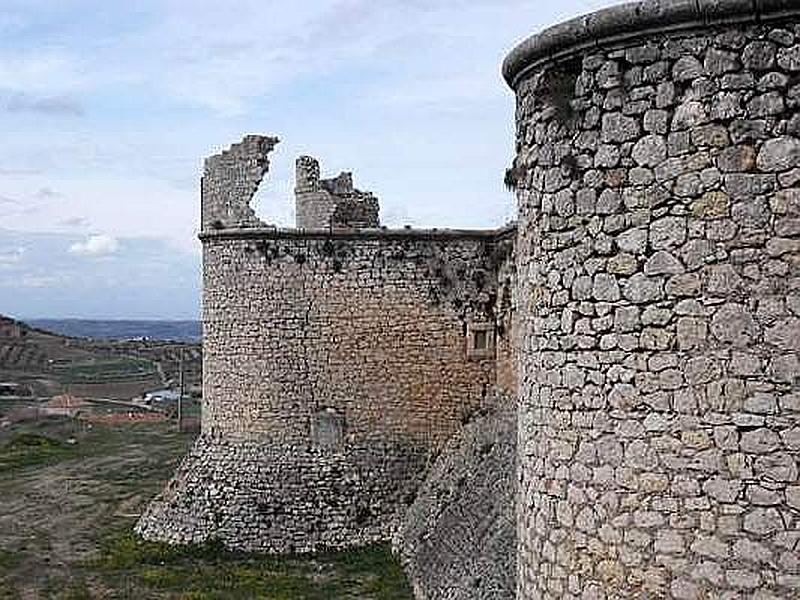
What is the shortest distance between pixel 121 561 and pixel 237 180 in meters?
7.03

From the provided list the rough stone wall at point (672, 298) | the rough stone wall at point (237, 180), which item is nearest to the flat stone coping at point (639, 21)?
the rough stone wall at point (672, 298)

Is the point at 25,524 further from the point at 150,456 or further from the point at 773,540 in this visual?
the point at 773,540

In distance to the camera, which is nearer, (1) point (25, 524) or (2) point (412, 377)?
(2) point (412, 377)

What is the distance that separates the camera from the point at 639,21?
541 centimetres

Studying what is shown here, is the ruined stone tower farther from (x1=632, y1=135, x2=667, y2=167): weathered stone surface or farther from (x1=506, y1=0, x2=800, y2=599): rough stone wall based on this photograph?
(x1=632, y1=135, x2=667, y2=167): weathered stone surface

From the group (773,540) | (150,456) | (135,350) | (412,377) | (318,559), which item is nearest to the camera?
A: (773,540)

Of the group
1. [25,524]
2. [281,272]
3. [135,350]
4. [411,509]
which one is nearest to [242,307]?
[281,272]

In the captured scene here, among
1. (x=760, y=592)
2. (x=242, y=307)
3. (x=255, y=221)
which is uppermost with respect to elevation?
(x=255, y=221)

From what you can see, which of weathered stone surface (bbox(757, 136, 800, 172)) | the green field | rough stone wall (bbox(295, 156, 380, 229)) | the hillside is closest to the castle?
weathered stone surface (bbox(757, 136, 800, 172))

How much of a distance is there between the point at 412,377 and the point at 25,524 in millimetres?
7816

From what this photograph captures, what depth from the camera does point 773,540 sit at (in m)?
5.20

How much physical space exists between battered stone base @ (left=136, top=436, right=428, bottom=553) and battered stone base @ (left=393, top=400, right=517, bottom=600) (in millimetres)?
604

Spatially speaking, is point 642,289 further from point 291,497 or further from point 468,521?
point 291,497

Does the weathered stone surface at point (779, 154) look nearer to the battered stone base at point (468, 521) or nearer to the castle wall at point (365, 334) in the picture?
the battered stone base at point (468, 521)
